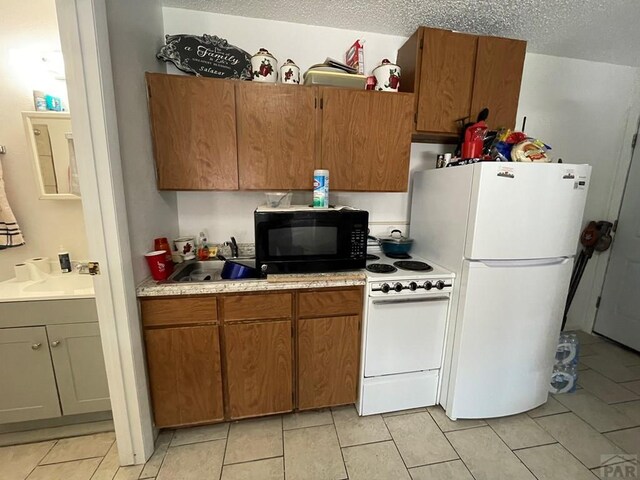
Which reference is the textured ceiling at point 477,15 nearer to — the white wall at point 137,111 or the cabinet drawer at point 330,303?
the white wall at point 137,111

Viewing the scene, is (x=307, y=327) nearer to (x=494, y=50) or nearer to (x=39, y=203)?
(x=39, y=203)

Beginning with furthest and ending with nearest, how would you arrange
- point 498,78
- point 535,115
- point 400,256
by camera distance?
point 535,115, point 400,256, point 498,78

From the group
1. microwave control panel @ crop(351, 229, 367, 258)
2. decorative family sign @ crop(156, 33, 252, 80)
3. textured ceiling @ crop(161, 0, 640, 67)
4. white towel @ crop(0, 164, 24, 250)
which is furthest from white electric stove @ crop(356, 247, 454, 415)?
white towel @ crop(0, 164, 24, 250)

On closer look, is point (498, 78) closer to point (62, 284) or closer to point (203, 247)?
point (203, 247)

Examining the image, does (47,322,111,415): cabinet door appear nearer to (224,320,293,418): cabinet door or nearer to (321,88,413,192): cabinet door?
(224,320,293,418): cabinet door

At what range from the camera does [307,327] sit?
4.96ft

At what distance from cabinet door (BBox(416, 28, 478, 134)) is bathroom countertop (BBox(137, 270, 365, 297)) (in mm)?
1155

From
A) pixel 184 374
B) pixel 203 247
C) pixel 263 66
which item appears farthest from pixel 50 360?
pixel 263 66

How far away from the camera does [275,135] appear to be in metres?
1.59

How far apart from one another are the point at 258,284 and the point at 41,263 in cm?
146

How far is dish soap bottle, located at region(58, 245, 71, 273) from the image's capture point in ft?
5.55

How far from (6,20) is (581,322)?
17.0 feet

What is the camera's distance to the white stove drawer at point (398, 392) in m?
1.62

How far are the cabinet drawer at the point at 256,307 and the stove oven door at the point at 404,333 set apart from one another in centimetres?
50
